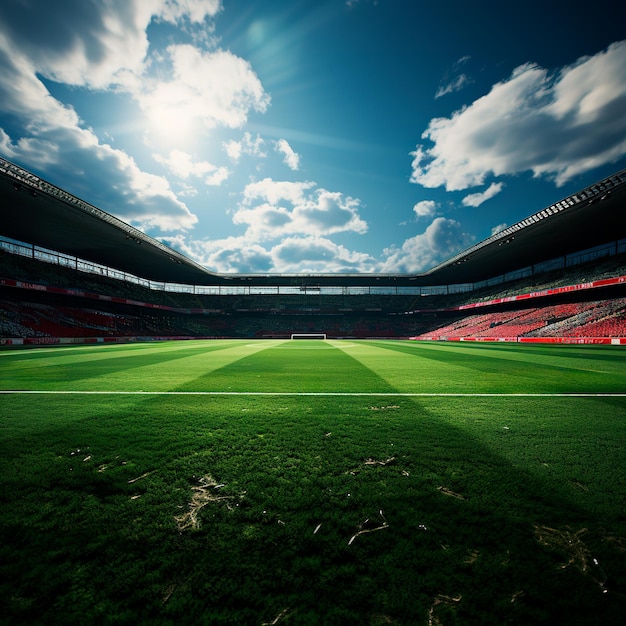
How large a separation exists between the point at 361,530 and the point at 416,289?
182ft

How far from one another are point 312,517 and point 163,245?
117 feet

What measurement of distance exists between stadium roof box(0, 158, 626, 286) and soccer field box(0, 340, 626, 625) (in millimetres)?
22990

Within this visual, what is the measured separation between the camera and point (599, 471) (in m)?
2.17

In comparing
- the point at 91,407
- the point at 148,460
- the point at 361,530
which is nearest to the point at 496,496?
the point at 361,530

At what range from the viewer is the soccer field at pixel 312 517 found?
1.16 meters

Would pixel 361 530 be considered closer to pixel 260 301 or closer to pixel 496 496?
pixel 496 496

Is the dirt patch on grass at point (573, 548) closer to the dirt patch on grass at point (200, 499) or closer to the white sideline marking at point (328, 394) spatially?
the dirt patch on grass at point (200, 499)

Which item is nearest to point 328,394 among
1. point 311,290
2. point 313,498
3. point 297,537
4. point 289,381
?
point 289,381

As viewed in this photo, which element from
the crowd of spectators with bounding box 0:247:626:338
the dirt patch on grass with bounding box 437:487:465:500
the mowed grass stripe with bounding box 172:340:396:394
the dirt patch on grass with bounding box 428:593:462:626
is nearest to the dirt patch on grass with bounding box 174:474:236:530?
the dirt patch on grass with bounding box 428:593:462:626

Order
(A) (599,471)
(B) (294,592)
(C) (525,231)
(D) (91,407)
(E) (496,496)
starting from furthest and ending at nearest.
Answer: (C) (525,231) → (D) (91,407) → (A) (599,471) → (E) (496,496) → (B) (294,592)

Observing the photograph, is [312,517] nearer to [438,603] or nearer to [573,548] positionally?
[438,603]

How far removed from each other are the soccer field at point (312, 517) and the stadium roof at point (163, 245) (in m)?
23.0

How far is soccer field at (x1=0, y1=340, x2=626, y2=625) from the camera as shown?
1164 millimetres

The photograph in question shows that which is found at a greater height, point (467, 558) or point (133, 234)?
point (133, 234)
